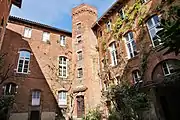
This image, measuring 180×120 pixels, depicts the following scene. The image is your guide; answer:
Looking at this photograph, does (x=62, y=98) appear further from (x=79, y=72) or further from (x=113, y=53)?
(x=113, y=53)

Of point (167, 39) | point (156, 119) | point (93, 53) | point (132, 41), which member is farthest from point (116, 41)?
point (167, 39)

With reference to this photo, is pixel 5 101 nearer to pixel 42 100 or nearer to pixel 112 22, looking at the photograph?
pixel 42 100

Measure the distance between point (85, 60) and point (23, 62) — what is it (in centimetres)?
753

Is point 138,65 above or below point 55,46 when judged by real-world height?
below

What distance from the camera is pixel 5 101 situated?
12.7 metres

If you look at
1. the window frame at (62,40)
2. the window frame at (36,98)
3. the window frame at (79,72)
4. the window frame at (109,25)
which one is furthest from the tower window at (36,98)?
the window frame at (109,25)

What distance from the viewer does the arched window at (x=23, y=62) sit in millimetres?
17938

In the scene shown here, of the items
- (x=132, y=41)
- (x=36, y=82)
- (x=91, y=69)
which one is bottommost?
(x=36, y=82)

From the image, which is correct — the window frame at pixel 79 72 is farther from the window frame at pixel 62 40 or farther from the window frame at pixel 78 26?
the window frame at pixel 78 26

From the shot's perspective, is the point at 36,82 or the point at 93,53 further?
the point at 93,53

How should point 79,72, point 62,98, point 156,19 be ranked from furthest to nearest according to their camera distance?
point 79,72
point 62,98
point 156,19

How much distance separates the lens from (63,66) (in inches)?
835

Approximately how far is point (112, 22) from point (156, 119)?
1181 cm

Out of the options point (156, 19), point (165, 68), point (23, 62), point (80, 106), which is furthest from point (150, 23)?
point (23, 62)
